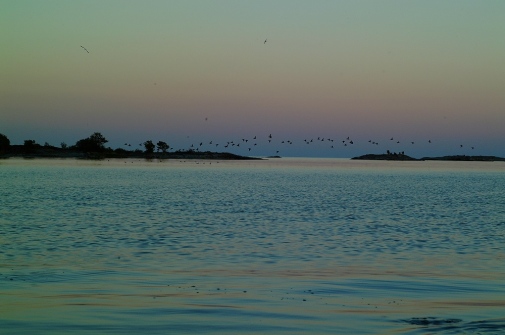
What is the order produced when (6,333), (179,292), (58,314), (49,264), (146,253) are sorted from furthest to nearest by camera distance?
(146,253)
(49,264)
(179,292)
(58,314)
(6,333)

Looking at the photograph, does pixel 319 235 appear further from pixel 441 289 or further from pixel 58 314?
pixel 58 314

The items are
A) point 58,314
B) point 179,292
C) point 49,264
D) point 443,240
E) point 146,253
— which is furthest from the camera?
point 443,240

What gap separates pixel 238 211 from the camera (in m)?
41.2

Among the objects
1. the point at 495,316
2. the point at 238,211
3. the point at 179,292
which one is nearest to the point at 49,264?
the point at 179,292

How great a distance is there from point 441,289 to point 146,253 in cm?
1006

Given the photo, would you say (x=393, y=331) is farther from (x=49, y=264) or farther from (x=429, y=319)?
(x=49, y=264)

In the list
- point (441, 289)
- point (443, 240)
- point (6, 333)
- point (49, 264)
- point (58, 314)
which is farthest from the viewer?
point (443, 240)

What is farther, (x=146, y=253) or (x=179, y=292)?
(x=146, y=253)

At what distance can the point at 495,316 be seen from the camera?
12680mm

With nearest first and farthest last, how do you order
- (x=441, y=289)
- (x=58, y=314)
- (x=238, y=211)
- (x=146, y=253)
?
(x=58, y=314)
(x=441, y=289)
(x=146, y=253)
(x=238, y=211)

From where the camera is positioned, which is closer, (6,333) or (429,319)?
(6,333)

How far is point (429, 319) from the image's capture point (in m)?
12.4

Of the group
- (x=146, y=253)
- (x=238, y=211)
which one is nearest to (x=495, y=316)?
(x=146, y=253)

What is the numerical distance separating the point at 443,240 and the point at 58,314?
19063mm
